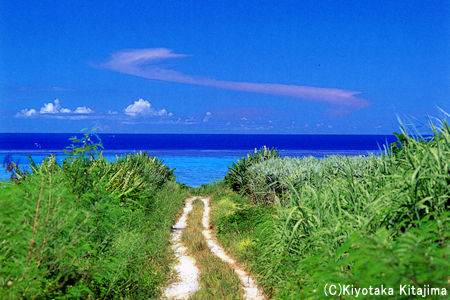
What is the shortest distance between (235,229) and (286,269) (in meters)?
5.43

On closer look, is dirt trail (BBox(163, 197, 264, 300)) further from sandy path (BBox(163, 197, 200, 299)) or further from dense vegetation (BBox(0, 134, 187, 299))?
dense vegetation (BBox(0, 134, 187, 299))

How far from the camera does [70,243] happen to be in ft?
10.9

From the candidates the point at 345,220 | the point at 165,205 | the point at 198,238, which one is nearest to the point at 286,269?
the point at 345,220

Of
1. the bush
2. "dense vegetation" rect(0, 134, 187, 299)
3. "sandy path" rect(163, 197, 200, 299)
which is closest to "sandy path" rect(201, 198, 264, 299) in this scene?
"sandy path" rect(163, 197, 200, 299)

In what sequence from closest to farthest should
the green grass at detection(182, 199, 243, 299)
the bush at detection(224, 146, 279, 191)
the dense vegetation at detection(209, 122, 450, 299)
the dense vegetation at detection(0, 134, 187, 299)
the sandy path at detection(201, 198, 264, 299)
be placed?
the dense vegetation at detection(209, 122, 450, 299) → the dense vegetation at detection(0, 134, 187, 299) → the green grass at detection(182, 199, 243, 299) → the sandy path at detection(201, 198, 264, 299) → the bush at detection(224, 146, 279, 191)

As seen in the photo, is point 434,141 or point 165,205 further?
point 165,205

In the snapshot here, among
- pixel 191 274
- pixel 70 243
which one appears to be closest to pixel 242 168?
pixel 191 274

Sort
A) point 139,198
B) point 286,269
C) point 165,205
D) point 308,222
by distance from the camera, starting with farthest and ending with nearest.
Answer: point 165,205
point 139,198
point 286,269
point 308,222

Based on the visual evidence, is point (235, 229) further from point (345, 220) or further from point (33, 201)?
point (33, 201)

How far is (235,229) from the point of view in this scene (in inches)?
424

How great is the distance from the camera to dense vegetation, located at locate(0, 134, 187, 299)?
10.5 feet

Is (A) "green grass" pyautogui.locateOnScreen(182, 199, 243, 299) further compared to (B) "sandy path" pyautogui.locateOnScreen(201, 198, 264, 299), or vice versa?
(B) "sandy path" pyautogui.locateOnScreen(201, 198, 264, 299)

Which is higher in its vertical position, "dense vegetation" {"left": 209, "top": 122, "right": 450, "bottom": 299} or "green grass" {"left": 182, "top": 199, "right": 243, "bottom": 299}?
"dense vegetation" {"left": 209, "top": 122, "right": 450, "bottom": 299}

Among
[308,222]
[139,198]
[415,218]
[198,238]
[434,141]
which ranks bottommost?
[198,238]
